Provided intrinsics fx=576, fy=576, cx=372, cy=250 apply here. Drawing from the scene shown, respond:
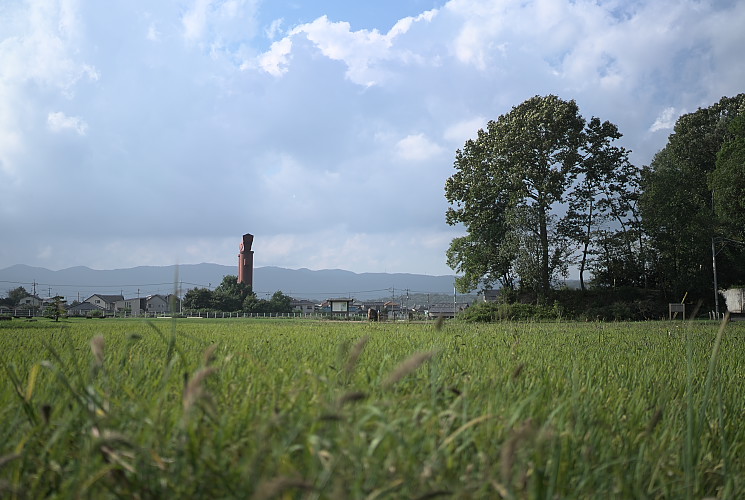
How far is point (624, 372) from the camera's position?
4.70 metres

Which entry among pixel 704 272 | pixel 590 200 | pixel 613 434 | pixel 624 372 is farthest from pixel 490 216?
pixel 613 434

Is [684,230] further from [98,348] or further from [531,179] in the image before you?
[98,348]

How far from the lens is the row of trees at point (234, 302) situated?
79.4 metres

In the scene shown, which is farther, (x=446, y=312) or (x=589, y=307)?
(x=446, y=312)

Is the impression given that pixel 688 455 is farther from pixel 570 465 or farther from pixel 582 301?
pixel 582 301

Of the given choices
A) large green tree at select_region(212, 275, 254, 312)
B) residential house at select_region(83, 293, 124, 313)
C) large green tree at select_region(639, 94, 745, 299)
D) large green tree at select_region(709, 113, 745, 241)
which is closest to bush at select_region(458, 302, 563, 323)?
large green tree at select_region(709, 113, 745, 241)

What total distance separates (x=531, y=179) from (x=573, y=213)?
326 centimetres

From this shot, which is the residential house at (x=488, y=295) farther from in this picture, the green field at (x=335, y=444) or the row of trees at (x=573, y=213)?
the green field at (x=335, y=444)

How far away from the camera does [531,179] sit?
102 feet

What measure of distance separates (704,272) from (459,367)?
3711cm

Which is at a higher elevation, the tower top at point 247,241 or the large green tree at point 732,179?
the tower top at point 247,241

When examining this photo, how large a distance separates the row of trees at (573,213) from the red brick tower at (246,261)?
65.6 meters

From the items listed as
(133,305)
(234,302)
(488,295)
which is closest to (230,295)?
(234,302)

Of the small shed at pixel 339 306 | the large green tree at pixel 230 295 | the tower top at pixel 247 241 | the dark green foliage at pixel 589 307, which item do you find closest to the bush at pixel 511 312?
the dark green foliage at pixel 589 307
